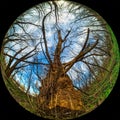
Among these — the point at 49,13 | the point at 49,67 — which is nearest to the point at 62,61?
the point at 49,67

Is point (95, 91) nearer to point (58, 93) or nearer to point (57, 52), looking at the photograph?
point (58, 93)

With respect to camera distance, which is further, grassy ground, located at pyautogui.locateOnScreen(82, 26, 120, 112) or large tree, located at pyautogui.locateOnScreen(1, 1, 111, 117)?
grassy ground, located at pyautogui.locateOnScreen(82, 26, 120, 112)

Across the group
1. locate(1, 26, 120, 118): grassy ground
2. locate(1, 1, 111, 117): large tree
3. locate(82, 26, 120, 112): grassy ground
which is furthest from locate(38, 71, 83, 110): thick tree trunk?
locate(82, 26, 120, 112): grassy ground

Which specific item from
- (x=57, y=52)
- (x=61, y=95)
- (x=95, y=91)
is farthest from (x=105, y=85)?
(x=57, y=52)

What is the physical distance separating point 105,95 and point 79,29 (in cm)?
139

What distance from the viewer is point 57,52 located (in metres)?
8.77

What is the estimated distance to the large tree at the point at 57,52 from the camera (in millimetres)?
8867

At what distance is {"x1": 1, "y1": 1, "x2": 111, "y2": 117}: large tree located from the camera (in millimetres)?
Result: 8867

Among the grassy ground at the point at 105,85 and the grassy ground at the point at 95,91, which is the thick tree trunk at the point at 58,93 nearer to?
the grassy ground at the point at 95,91

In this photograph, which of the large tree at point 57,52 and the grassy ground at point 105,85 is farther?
the grassy ground at point 105,85

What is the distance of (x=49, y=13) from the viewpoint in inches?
361

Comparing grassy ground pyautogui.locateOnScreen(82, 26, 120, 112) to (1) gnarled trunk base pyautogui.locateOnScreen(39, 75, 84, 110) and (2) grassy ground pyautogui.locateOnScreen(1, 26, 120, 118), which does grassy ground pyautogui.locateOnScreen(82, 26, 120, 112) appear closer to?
(2) grassy ground pyautogui.locateOnScreen(1, 26, 120, 118)

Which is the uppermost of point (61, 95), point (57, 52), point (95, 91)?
point (57, 52)

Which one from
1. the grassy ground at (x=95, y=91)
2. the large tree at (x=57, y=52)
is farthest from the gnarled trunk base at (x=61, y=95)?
the grassy ground at (x=95, y=91)
